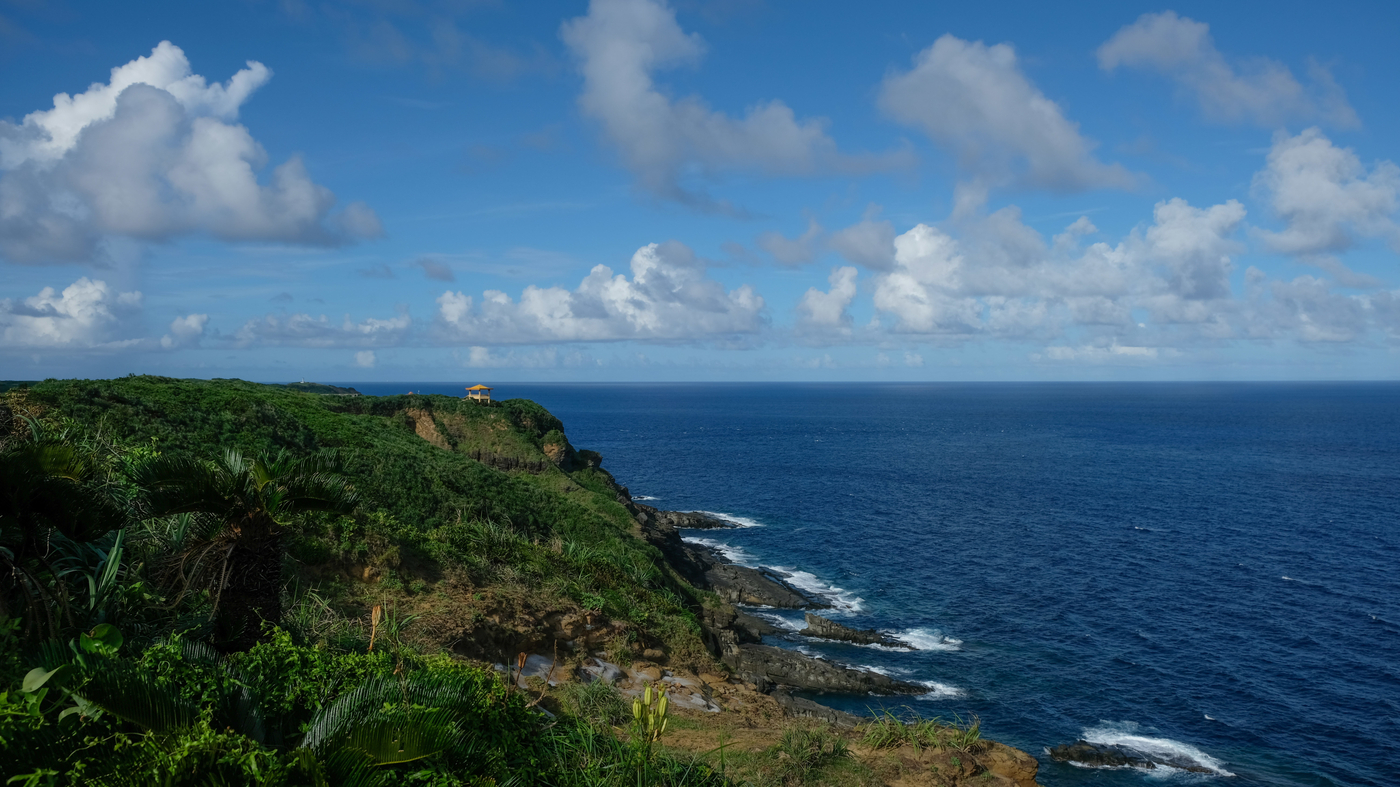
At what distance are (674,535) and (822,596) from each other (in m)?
9.60

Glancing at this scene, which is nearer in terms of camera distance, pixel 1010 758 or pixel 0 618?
pixel 0 618

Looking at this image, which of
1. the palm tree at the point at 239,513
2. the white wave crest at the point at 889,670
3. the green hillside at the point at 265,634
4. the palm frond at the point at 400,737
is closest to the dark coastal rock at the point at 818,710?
the green hillside at the point at 265,634

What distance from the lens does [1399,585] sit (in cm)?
4534

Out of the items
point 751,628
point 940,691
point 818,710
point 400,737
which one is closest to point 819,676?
point 940,691

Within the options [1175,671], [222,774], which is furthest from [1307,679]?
[222,774]

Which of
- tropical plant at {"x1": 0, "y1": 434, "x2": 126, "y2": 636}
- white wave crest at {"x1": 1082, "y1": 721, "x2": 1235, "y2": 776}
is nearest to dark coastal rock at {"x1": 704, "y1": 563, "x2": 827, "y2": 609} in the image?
white wave crest at {"x1": 1082, "y1": 721, "x2": 1235, "y2": 776}

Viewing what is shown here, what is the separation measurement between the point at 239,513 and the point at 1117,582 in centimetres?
4938

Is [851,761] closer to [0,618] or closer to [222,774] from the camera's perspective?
[222,774]

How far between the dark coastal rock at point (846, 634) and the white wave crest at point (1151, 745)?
30.9ft

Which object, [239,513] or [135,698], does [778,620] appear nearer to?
[239,513]

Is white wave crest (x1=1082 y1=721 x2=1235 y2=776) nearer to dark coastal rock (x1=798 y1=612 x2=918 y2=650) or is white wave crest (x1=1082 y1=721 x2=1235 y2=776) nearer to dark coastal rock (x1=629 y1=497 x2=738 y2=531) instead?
dark coastal rock (x1=798 y1=612 x2=918 y2=650)

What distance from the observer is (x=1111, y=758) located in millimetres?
27469

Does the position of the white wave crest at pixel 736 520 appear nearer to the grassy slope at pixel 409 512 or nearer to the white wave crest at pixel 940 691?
the grassy slope at pixel 409 512

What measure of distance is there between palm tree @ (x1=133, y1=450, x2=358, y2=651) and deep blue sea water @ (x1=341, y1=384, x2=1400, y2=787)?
2569 cm
